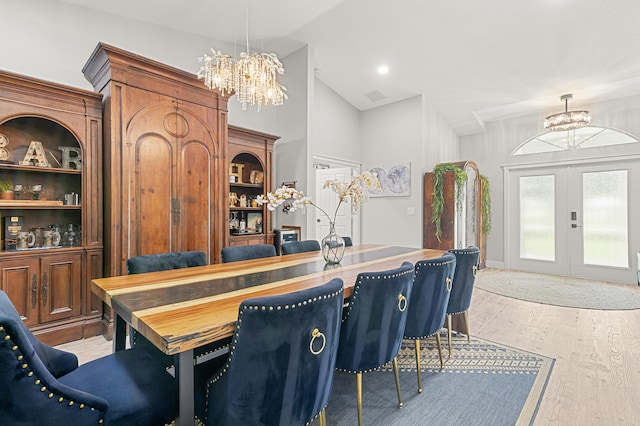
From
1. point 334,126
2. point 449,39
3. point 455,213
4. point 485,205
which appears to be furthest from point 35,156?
point 485,205

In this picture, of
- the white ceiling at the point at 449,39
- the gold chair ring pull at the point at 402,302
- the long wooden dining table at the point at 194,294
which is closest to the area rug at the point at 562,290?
the long wooden dining table at the point at 194,294

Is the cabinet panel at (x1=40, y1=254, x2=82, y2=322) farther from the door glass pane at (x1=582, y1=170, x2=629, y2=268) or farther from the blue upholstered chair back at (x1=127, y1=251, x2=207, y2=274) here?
the door glass pane at (x1=582, y1=170, x2=629, y2=268)

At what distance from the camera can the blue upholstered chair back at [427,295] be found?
1888mm

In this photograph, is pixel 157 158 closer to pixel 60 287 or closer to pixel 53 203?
pixel 53 203

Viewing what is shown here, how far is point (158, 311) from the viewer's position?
1227 millimetres

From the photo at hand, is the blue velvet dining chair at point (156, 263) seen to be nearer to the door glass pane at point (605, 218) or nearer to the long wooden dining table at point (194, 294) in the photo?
the long wooden dining table at point (194, 294)

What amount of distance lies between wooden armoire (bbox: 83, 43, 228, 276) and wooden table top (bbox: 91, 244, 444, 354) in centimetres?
129

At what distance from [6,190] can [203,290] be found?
2413 mm

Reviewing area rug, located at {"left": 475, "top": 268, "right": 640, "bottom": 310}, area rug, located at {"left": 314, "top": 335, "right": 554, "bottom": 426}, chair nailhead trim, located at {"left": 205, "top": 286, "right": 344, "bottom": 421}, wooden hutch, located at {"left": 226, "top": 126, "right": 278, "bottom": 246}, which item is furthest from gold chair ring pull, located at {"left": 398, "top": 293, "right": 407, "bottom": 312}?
area rug, located at {"left": 475, "top": 268, "right": 640, "bottom": 310}

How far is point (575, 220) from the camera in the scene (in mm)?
5457

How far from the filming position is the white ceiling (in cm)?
335

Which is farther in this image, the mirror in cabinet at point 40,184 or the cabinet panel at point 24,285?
the mirror in cabinet at point 40,184

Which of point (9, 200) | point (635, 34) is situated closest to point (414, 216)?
point (635, 34)

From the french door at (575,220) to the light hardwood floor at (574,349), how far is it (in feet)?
6.61
